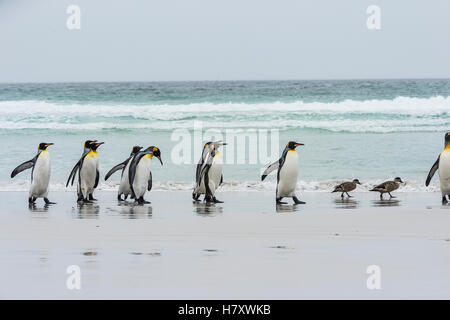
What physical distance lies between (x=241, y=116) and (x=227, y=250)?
675 inches

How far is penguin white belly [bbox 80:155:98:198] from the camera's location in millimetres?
Result: 9469

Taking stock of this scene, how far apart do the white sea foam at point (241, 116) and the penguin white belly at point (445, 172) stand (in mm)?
9909

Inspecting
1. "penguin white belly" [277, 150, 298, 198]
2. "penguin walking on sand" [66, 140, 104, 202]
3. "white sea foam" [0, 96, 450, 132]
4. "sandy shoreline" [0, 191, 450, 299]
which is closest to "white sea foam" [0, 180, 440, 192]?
"penguin walking on sand" [66, 140, 104, 202]

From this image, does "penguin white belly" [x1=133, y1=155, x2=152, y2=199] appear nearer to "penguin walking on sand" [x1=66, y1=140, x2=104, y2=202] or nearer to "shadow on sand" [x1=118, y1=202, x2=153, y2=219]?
"shadow on sand" [x1=118, y1=202, x2=153, y2=219]

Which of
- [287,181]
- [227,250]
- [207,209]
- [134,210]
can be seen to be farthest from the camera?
[287,181]

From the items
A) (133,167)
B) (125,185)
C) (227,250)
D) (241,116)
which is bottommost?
(227,250)

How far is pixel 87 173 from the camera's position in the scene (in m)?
9.48

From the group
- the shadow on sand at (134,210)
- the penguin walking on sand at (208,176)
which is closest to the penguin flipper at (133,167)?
the shadow on sand at (134,210)

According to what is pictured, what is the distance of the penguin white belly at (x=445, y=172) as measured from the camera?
30.0 feet

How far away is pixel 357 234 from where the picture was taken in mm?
6555

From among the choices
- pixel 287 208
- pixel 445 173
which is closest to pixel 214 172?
pixel 287 208

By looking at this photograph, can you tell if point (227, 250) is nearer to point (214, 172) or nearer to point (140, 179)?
point (140, 179)

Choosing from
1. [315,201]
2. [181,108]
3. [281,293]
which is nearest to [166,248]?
[281,293]

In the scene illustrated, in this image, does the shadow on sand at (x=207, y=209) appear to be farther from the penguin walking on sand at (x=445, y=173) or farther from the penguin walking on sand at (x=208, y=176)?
the penguin walking on sand at (x=445, y=173)
